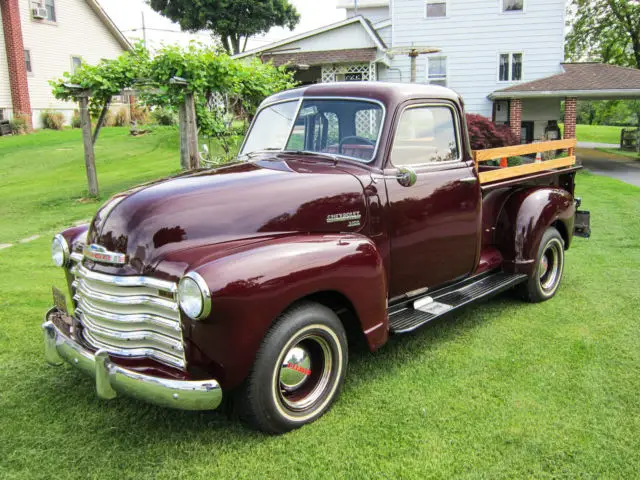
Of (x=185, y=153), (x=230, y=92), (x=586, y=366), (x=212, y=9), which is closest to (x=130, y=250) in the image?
(x=586, y=366)

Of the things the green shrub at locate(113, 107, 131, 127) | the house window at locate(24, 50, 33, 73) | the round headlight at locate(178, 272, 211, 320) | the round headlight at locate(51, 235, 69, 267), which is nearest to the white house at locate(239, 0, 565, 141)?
the green shrub at locate(113, 107, 131, 127)

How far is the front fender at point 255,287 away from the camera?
9.01 ft

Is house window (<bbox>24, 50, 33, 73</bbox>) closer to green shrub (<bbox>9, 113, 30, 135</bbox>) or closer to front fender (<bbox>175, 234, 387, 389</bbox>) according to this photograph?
green shrub (<bbox>9, 113, 30, 135</bbox>)

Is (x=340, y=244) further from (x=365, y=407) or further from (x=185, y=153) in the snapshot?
(x=185, y=153)

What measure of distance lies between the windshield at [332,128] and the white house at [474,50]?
16345 mm

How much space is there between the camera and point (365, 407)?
343 centimetres

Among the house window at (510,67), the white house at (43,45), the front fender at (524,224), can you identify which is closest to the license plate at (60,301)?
the front fender at (524,224)

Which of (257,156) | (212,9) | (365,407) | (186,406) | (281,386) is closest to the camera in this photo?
(186,406)

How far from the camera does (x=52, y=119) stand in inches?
958

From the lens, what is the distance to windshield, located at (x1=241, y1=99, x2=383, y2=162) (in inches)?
157

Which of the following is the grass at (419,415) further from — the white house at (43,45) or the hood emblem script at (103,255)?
the white house at (43,45)

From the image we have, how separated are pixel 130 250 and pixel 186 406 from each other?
2.94 feet

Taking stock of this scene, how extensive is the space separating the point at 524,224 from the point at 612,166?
15541 mm

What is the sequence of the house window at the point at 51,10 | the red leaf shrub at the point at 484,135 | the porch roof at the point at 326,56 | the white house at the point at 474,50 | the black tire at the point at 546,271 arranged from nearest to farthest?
1. the black tire at the point at 546,271
2. the red leaf shrub at the point at 484,135
3. the white house at the point at 474,50
4. the porch roof at the point at 326,56
5. the house window at the point at 51,10
